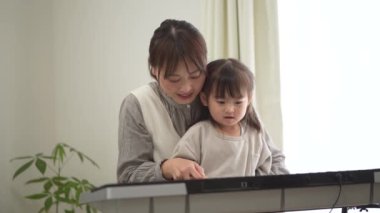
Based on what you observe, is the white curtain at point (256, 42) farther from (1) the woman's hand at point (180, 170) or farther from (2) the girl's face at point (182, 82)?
(1) the woman's hand at point (180, 170)

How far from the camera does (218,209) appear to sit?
719 mm

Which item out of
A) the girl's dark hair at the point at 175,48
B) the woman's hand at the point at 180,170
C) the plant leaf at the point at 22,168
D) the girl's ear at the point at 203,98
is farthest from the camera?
the plant leaf at the point at 22,168

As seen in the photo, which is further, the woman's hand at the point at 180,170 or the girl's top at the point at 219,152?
the girl's top at the point at 219,152

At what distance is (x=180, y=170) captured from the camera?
101cm

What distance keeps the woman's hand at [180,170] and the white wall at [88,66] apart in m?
1.55

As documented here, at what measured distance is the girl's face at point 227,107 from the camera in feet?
4.00

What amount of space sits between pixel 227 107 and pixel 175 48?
0.73 feet

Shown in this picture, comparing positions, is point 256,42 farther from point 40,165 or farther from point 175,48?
point 40,165

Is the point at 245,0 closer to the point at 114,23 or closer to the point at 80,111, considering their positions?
the point at 114,23

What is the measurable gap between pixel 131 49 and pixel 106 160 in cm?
65

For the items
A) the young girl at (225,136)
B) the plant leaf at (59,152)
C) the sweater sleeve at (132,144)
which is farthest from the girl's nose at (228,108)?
the plant leaf at (59,152)

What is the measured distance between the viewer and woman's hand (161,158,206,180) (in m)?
0.99

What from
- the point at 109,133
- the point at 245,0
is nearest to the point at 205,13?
the point at 245,0

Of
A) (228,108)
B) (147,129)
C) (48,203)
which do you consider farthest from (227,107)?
(48,203)
